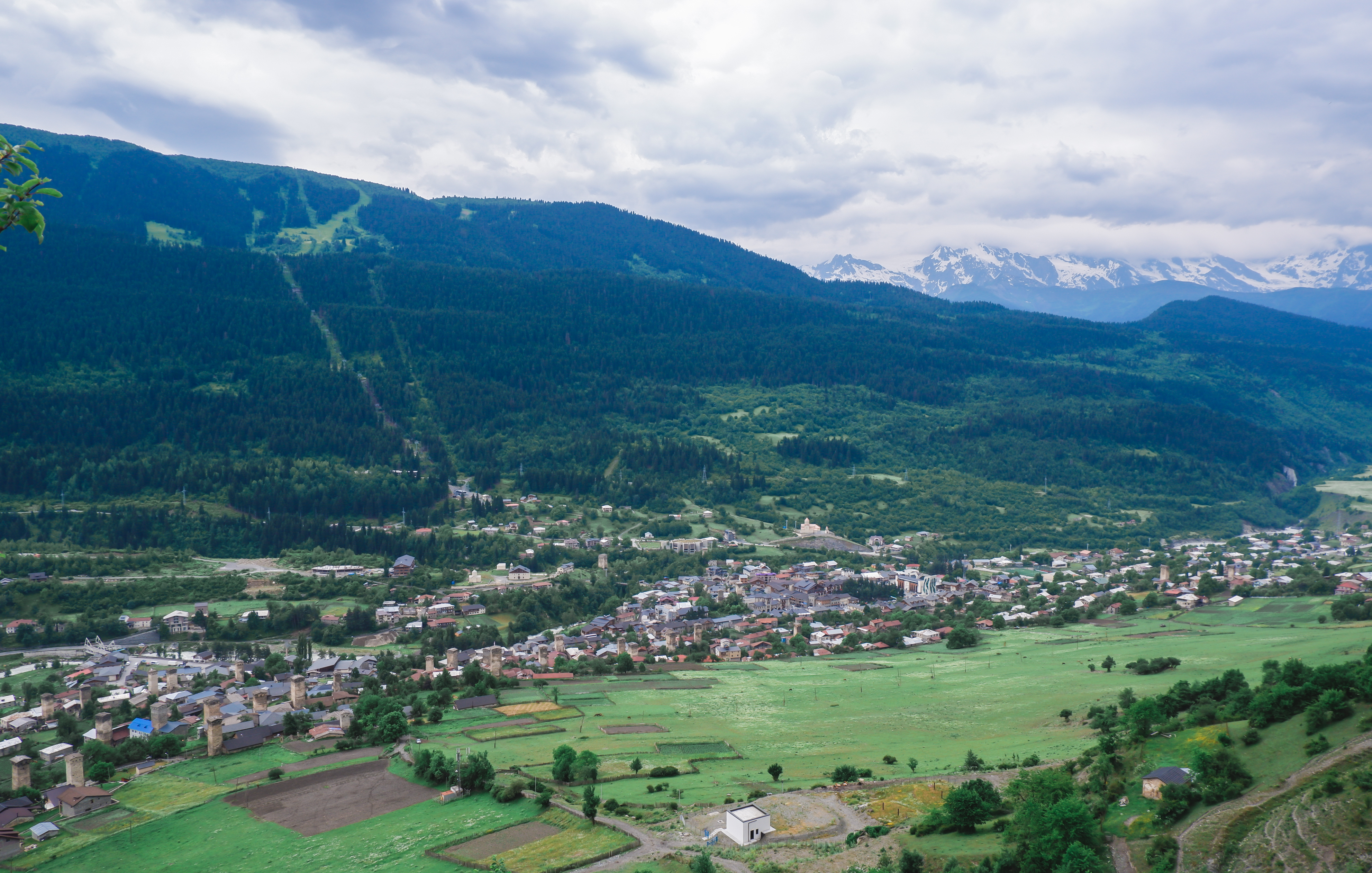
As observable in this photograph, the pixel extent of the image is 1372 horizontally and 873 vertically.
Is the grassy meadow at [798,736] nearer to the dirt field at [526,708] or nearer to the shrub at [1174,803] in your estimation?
the shrub at [1174,803]

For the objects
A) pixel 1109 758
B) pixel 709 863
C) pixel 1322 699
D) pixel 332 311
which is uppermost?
pixel 332 311

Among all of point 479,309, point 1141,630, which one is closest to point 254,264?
point 479,309

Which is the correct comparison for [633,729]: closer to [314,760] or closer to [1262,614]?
[314,760]

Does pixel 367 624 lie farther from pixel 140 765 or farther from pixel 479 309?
pixel 479 309

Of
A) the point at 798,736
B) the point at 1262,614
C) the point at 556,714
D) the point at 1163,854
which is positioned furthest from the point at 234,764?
the point at 1262,614

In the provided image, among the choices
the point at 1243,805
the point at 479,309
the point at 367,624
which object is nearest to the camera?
the point at 1243,805

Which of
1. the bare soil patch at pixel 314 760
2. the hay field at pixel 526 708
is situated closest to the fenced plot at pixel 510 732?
the hay field at pixel 526 708
